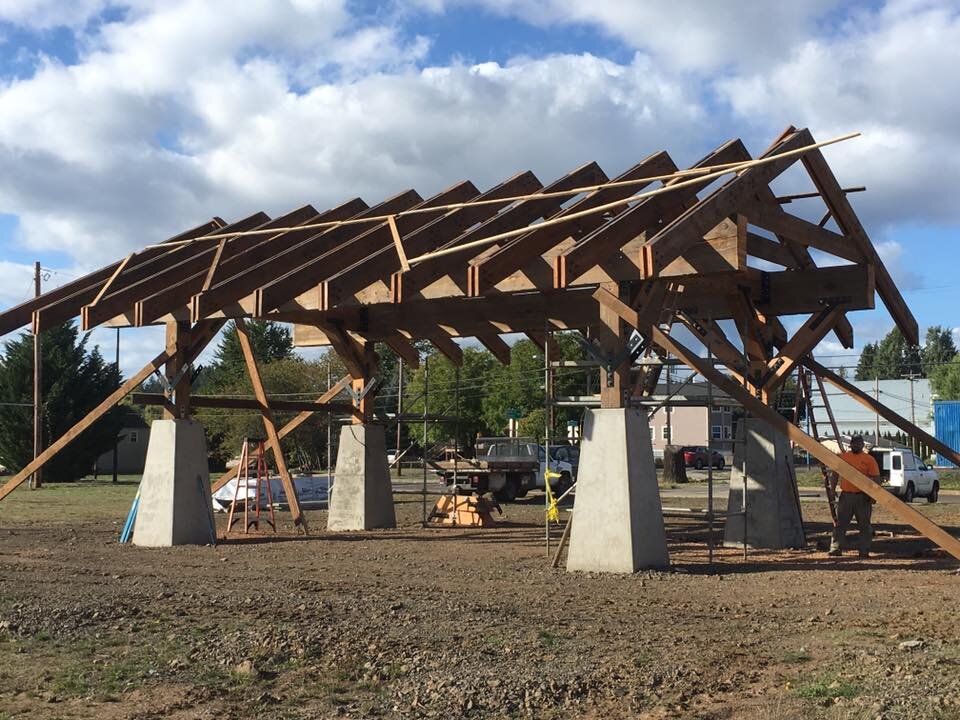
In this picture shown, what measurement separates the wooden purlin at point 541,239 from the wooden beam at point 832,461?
2.10 meters

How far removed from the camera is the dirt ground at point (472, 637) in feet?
19.8

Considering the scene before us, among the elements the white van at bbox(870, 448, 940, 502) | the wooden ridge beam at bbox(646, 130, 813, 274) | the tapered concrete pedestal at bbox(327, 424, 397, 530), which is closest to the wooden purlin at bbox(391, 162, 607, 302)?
the wooden ridge beam at bbox(646, 130, 813, 274)

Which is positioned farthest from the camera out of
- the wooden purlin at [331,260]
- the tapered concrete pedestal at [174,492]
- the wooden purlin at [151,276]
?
the tapered concrete pedestal at [174,492]

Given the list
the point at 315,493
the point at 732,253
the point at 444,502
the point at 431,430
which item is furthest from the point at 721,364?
the point at 431,430

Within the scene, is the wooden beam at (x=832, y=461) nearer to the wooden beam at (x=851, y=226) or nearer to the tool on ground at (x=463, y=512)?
the wooden beam at (x=851, y=226)

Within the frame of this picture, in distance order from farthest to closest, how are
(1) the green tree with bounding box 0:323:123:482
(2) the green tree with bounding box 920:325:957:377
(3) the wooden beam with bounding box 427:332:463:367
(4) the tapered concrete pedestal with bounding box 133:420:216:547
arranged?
(2) the green tree with bounding box 920:325:957:377 < (1) the green tree with bounding box 0:323:123:482 < (3) the wooden beam with bounding box 427:332:463:367 < (4) the tapered concrete pedestal with bounding box 133:420:216:547

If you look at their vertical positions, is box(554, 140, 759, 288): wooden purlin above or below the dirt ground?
above

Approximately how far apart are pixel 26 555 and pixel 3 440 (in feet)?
110

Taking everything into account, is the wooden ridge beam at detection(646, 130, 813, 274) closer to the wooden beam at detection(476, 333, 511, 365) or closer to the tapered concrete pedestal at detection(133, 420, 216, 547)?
the wooden beam at detection(476, 333, 511, 365)

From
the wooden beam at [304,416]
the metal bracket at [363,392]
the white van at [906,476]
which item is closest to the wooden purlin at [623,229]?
the metal bracket at [363,392]

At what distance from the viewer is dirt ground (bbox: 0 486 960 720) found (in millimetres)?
6027

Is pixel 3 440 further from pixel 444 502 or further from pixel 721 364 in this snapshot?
pixel 721 364

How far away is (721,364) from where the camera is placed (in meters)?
14.2

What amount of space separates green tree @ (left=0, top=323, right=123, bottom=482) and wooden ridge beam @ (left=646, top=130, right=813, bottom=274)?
3790 centimetres
